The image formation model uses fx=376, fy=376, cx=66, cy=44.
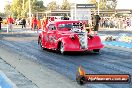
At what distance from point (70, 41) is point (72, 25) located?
5.27 feet

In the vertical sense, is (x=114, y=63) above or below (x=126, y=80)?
below

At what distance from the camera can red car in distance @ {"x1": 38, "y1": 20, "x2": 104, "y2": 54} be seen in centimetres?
1546

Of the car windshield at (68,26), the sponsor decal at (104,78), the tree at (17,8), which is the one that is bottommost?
the sponsor decal at (104,78)

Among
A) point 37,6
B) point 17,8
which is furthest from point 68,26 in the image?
point 37,6

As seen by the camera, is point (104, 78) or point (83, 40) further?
point (83, 40)

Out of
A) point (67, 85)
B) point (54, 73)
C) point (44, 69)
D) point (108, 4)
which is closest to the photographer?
point (67, 85)

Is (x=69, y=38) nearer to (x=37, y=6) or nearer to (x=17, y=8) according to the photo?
(x=17, y=8)

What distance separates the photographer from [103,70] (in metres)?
11.0

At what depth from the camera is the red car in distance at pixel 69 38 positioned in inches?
609

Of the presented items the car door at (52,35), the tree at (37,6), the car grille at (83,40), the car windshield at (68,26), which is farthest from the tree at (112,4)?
the car grille at (83,40)

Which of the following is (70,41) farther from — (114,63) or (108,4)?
(108,4)

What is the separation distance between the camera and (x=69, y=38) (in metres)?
15.6

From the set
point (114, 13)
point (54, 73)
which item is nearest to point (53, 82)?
point (54, 73)

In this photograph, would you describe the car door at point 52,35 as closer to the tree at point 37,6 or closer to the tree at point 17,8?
the tree at point 37,6
